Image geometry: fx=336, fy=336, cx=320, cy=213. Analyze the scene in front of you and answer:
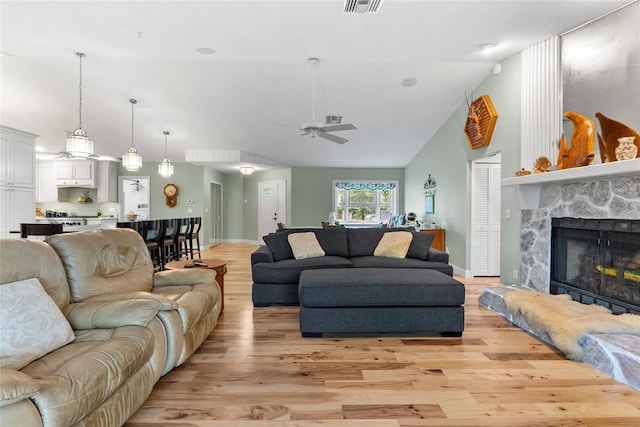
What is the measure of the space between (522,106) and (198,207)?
753cm

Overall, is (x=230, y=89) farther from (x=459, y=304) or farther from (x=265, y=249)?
(x=459, y=304)

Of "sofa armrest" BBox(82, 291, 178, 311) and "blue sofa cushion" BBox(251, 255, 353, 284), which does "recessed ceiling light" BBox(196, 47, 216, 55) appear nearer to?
"blue sofa cushion" BBox(251, 255, 353, 284)

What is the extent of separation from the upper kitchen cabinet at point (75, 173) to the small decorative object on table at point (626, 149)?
10003mm

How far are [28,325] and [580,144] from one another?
432 centimetres

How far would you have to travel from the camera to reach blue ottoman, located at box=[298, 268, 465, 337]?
2938mm

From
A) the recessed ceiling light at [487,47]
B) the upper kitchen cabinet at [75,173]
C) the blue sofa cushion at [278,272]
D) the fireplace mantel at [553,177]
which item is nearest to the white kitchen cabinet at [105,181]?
the upper kitchen cabinet at [75,173]

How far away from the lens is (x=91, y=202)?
884cm

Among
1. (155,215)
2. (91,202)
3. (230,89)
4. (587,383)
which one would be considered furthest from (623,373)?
(91,202)

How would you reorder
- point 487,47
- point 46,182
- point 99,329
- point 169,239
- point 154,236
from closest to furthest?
1. point 99,329
2. point 487,47
3. point 154,236
4. point 169,239
5. point 46,182

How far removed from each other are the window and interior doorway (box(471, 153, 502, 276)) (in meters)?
4.02

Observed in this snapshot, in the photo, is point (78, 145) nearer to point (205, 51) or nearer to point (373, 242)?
point (205, 51)

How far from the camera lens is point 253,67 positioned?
189 inches

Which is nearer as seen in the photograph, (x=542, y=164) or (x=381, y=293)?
(x=381, y=293)

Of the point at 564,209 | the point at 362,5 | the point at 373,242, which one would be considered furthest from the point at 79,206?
the point at 564,209
